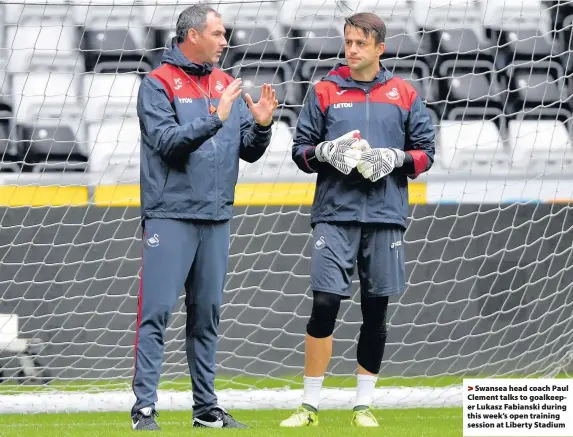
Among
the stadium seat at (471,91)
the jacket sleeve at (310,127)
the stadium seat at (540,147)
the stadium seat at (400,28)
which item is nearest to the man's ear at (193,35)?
the jacket sleeve at (310,127)

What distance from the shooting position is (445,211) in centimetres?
654

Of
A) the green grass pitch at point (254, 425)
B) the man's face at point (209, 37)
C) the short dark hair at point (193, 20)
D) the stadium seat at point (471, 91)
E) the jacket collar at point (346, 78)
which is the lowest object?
the green grass pitch at point (254, 425)

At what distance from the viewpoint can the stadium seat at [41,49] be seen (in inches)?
252

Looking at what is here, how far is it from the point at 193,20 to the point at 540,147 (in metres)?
3.28

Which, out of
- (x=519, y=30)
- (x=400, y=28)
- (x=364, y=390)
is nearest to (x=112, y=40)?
(x=400, y=28)

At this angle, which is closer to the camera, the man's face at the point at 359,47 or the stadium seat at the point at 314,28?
the man's face at the point at 359,47

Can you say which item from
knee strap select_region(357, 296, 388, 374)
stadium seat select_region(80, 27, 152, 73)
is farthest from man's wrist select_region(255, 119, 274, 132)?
stadium seat select_region(80, 27, 152, 73)

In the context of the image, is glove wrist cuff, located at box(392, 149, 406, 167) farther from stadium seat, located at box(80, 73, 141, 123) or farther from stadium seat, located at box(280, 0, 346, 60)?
stadium seat, located at box(80, 73, 141, 123)

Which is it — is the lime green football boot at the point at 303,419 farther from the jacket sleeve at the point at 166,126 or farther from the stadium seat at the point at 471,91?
the stadium seat at the point at 471,91

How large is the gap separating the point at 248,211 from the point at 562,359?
1.87 metres

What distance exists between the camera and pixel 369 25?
14.8 ft

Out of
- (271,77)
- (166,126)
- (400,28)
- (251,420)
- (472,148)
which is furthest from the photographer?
(400,28)

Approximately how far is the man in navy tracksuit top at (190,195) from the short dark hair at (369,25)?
0.48m

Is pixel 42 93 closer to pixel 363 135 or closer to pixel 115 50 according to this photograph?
pixel 115 50
